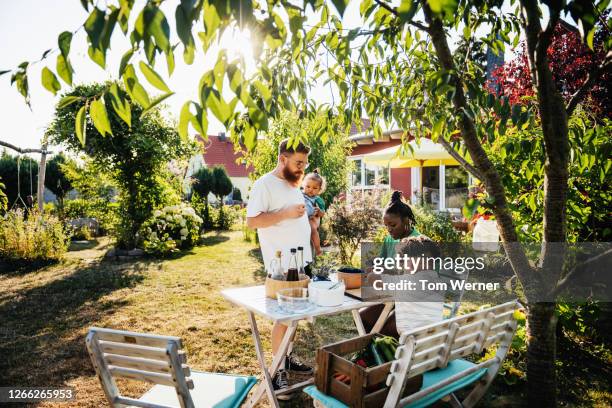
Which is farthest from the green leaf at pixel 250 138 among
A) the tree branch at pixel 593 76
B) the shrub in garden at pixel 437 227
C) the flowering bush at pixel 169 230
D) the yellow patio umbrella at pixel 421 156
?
the flowering bush at pixel 169 230

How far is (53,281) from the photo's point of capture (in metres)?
6.54

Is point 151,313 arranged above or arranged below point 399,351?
below

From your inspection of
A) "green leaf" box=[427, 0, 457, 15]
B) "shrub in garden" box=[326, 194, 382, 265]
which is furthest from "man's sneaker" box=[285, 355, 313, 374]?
"shrub in garden" box=[326, 194, 382, 265]

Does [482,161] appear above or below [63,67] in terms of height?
below

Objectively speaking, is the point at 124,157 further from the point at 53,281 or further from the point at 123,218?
the point at 53,281

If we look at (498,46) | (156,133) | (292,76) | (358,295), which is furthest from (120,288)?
(498,46)

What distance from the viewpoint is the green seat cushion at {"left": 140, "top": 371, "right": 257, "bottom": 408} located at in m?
1.97

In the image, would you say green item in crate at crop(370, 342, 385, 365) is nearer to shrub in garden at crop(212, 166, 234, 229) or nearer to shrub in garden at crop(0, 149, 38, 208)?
shrub in garden at crop(212, 166, 234, 229)

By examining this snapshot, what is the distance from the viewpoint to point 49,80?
1.04 meters

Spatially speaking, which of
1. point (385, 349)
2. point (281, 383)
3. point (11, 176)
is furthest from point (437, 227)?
point (11, 176)

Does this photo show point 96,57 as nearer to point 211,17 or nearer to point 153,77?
point 153,77

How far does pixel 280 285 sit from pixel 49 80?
176 centimetres

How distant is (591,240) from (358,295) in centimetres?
264

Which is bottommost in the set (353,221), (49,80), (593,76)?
(353,221)
